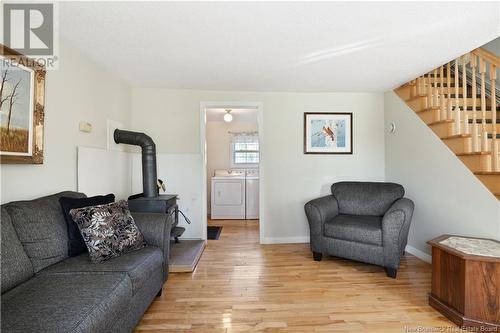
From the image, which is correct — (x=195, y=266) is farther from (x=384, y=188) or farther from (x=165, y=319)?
(x=384, y=188)

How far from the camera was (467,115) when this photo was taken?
2500 millimetres

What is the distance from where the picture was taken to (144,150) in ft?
9.61

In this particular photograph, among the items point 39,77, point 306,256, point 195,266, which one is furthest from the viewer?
point 306,256

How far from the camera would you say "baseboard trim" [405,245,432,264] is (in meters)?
2.86

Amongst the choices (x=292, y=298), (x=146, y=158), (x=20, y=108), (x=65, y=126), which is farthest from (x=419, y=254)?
(x=20, y=108)

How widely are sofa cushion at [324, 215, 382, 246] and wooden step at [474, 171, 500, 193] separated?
950 mm

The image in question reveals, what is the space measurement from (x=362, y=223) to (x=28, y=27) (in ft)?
10.8

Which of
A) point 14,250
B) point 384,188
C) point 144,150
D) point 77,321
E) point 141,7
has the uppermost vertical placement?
point 141,7

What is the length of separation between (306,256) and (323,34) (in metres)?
2.38

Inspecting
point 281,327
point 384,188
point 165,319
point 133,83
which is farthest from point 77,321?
point 384,188

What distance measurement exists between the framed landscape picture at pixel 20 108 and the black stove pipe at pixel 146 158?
110 centimetres

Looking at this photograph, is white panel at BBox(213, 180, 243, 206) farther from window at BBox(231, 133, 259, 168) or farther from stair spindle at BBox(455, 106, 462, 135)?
stair spindle at BBox(455, 106, 462, 135)

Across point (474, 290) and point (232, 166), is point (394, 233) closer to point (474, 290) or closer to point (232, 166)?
point (474, 290)

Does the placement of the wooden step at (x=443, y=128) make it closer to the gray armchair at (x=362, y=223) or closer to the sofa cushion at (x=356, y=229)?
the gray armchair at (x=362, y=223)
